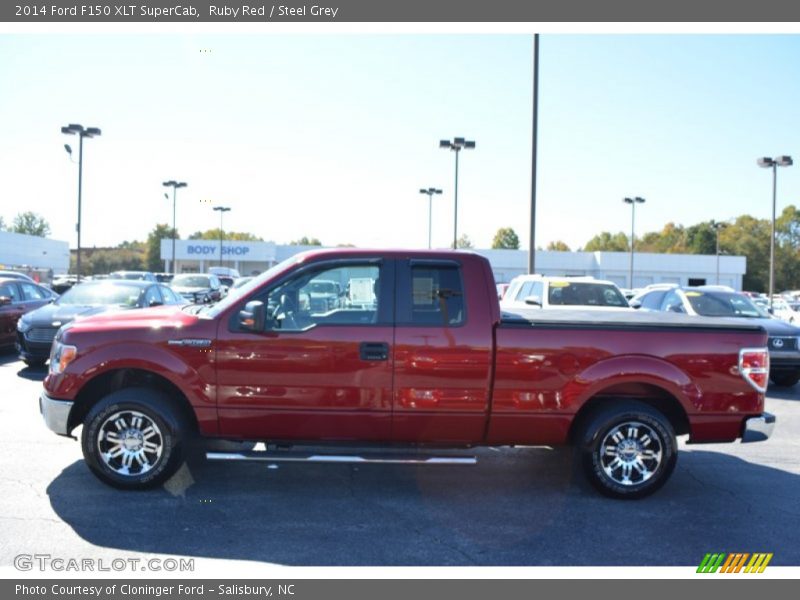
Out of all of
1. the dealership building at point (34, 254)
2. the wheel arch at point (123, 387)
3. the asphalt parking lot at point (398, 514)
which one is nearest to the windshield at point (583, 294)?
the asphalt parking lot at point (398, 514)

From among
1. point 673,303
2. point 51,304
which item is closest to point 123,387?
point 51,304

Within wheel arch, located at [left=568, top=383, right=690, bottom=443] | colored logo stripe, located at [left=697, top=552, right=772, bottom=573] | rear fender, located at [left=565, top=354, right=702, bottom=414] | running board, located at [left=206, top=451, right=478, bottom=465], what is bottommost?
colored logo stripe, located at [left=697, top=552, right=772, bottom=573]

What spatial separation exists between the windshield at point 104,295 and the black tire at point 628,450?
927cm

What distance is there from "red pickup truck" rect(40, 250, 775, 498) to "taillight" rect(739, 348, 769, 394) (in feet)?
0.04

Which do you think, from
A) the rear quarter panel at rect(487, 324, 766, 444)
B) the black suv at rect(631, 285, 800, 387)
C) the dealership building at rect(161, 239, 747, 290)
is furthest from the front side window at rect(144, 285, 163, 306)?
the dealership building at rect(161, 239, 747, 290)

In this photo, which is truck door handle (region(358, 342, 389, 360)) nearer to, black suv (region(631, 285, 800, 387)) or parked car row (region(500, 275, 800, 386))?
parked car row (region(500, 275, 800, 386))

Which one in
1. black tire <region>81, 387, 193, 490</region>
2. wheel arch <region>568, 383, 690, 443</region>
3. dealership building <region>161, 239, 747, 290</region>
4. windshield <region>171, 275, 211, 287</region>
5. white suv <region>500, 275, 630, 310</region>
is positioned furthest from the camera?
dealership building <region>161, 239, 747, 290</region>

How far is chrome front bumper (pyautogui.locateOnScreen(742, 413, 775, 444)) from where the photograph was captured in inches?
215

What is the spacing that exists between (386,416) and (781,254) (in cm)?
10890

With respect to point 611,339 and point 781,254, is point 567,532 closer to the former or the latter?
point 611,339

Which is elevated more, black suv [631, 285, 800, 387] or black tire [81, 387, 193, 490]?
black suv [631, 285, 800, 387]

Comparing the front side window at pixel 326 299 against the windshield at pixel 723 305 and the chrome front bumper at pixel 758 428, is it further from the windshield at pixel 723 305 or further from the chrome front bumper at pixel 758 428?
the windshield at pixel 723 305

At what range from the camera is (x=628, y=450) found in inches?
216

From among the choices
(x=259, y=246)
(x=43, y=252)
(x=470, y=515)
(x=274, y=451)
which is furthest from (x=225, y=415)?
(x=43, y=252)
